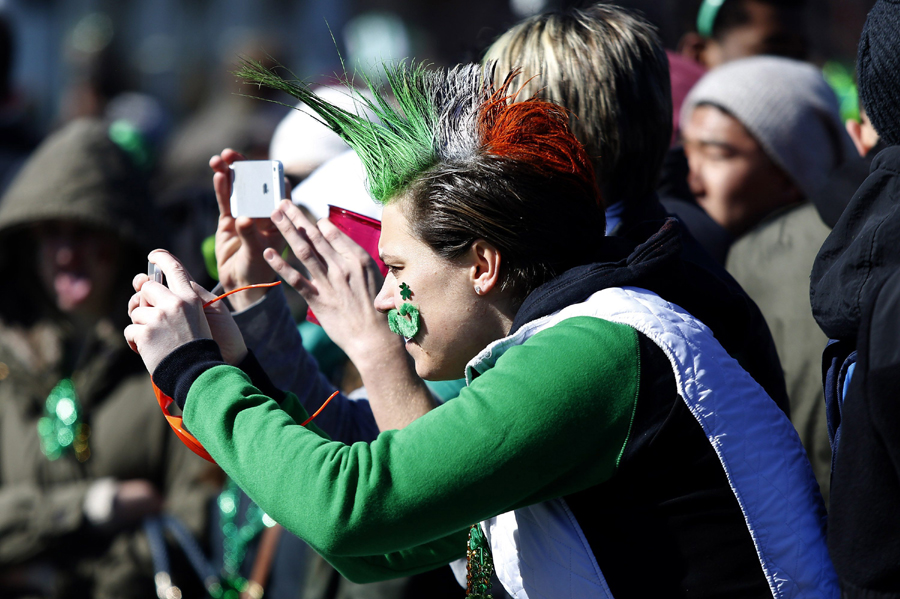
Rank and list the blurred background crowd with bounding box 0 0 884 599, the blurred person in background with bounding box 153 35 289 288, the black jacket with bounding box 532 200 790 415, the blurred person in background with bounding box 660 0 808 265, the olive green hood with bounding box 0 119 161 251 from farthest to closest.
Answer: the blurred person in background with bounding box 153 35 289 288 < the blurred person in background with bounding box 660 0 808 265 < the olive green hood with bounding box 0 119 161 251 < the blurred background crowd with bounding box 0 0 884 599 < the black jacket with bounding box 532 200 790 415

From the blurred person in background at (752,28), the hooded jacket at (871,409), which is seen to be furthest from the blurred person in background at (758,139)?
the hooded jacket at (871,409)

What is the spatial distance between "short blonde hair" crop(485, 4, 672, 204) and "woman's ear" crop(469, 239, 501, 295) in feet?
1.44

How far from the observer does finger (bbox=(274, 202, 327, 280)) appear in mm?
1909

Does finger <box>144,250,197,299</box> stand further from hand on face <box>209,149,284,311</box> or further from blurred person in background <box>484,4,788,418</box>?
blurred person in background <box>484,4,788,418</box>

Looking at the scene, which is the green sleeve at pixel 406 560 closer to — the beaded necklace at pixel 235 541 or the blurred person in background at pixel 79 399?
the beaded necklace at pixel 235 541

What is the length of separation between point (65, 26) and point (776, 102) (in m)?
15.1

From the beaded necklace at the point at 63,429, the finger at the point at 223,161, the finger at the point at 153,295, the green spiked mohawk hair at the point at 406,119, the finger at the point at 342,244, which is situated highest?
the green spiked mohawk hair at the point at 406,119

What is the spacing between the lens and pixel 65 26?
51.5 feet

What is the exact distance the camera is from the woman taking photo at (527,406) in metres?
1.38

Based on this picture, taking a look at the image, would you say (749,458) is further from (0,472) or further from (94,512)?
(0,472)

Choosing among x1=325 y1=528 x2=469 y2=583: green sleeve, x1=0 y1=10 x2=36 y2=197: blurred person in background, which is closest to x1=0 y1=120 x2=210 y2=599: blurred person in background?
x1=0 y1=10 x2=36 y2=197: blurred person in background

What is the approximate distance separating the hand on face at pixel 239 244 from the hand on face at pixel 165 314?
1.33 feet

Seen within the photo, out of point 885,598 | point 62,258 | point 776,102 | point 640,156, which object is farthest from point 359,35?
point 885,598

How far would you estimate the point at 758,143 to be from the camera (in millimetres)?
2934
